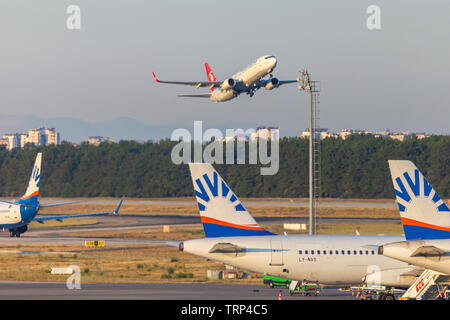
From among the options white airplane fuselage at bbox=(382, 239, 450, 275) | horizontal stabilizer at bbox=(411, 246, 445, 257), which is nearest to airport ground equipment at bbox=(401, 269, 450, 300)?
white airplane fuselage at bbox=(382, 239, 450, 275)

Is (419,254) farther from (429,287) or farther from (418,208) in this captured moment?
(429,287)

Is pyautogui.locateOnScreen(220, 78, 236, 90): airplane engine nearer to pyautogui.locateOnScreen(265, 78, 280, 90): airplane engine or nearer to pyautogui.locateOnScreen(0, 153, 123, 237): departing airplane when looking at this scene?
pyautogui.locateOnScreen(265, 78, 280, 90): airplane engine

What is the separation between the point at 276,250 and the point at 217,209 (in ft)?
12.5

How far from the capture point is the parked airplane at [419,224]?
33.8 metres

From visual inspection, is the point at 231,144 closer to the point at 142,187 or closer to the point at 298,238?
the point at 142,187

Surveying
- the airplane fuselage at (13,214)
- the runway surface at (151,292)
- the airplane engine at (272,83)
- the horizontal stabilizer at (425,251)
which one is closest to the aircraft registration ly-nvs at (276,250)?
the runway surface at (151,292)

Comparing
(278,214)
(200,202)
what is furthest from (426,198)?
(278,214)

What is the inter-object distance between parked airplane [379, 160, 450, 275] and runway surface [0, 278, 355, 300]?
405 inches

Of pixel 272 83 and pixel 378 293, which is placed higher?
pixel 272 83

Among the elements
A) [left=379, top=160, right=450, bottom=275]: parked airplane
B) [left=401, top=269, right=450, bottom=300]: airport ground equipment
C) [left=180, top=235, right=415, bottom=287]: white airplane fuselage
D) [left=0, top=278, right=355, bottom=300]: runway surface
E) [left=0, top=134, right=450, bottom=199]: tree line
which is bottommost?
[left=0, top=278, right=355, bottom=300]: runway surface

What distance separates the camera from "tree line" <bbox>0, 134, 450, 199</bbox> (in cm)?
16175

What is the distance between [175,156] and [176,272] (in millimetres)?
130204

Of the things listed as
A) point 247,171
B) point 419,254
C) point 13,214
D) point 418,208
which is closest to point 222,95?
point 13,214

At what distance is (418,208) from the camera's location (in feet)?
114
